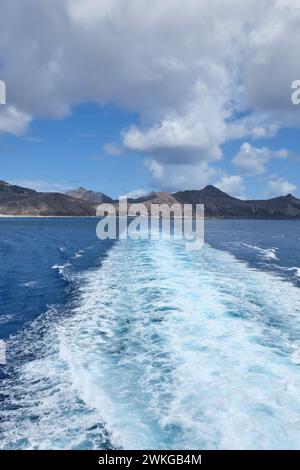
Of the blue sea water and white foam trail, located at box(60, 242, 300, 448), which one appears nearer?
the blue sea water

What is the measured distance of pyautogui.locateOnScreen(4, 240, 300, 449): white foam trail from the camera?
8.66 metres

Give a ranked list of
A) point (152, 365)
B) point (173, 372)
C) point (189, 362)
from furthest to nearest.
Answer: point (189, 362), point (152, 365), point (173, 372)

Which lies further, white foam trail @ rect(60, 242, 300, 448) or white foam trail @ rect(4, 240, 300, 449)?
white foam trail @ rect(60, 242, 300, 448)

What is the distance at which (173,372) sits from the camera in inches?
459

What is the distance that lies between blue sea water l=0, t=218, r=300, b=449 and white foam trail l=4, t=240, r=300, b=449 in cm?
4

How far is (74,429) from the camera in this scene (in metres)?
8.75

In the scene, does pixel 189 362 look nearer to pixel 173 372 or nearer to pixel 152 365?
pixel 173 372

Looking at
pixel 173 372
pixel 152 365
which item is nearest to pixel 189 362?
pixel 173 372

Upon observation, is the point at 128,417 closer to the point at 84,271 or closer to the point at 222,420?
the point at 222,420

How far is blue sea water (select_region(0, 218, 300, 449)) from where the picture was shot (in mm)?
8672

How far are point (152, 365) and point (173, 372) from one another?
2.85 ft

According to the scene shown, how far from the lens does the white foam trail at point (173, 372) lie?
28.4 ft

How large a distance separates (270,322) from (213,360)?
16.4 feet
